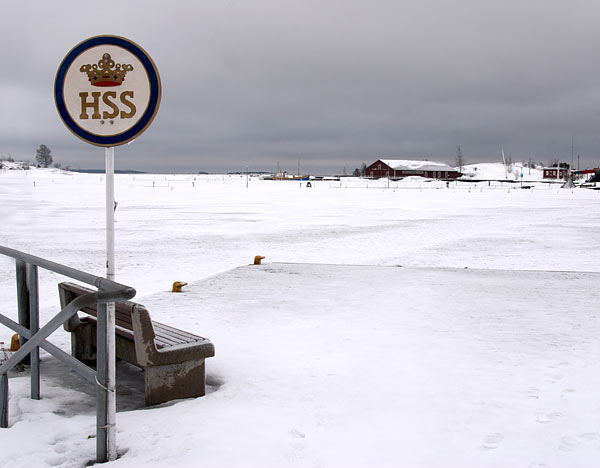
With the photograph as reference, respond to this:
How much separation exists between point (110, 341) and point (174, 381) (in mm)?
1404

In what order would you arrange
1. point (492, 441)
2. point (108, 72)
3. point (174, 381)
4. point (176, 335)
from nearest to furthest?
point (108, 72), point (492, 441), point (174, 381), point (176, 335)

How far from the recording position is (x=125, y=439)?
150 inches

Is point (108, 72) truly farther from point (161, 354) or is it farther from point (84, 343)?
point (84, 343)

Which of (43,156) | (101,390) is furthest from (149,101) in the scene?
(43,156)

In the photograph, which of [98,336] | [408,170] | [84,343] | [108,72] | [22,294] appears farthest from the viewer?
[408,170]

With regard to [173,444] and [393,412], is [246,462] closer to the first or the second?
[173,444]

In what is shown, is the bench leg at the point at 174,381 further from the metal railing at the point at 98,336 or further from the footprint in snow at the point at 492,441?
the footprint in snow at the point at 492,441

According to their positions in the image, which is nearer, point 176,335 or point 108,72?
point 108,72

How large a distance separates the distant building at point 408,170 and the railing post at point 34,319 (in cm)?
13687

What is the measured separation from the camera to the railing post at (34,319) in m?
4.17

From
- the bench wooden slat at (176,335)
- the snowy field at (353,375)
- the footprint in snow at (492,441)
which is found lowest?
the footprint in snow at (492,441)

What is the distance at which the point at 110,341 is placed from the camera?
335cm

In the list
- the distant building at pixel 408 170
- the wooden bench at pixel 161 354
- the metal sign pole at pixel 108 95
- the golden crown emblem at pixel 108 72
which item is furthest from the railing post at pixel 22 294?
the distant building at pixel 408 170

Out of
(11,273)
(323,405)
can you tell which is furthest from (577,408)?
(11,273)
